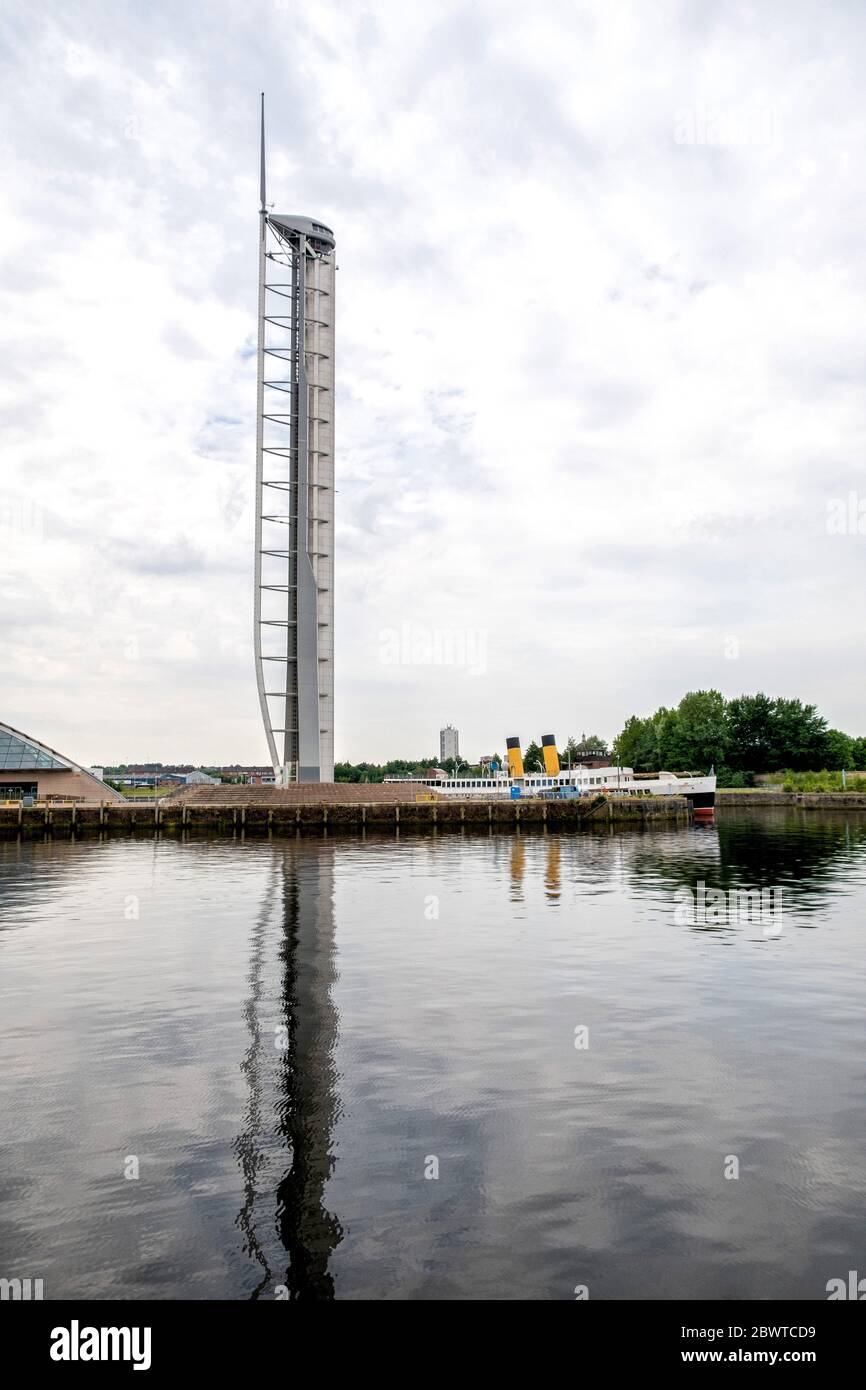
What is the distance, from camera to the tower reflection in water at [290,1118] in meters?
9.64

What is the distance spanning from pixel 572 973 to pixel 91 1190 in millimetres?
14533

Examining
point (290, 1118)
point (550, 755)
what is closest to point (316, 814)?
point (550, 755)

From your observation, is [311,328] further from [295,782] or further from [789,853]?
[789,853]

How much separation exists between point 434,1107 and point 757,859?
45.5 metres

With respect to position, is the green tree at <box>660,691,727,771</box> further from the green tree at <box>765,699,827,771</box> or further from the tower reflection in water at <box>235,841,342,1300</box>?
the tower reflection in water at <box>235,841,342,1300</box>

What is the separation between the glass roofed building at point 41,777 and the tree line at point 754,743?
10736 cm

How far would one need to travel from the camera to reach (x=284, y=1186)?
11148 mm

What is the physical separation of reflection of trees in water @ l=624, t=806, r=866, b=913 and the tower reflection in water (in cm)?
2021

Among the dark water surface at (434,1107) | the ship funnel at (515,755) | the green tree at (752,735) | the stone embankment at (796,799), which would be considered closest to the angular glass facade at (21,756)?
the ship funnel at (515,755)

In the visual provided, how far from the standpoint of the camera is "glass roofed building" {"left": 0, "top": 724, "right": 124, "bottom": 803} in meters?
109

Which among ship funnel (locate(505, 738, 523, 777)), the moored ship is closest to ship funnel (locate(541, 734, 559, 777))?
the moored ship

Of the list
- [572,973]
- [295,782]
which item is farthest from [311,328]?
[572,973]

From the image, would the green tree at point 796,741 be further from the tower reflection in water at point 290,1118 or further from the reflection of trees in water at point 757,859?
the tower reflection in water at point 290,1118
